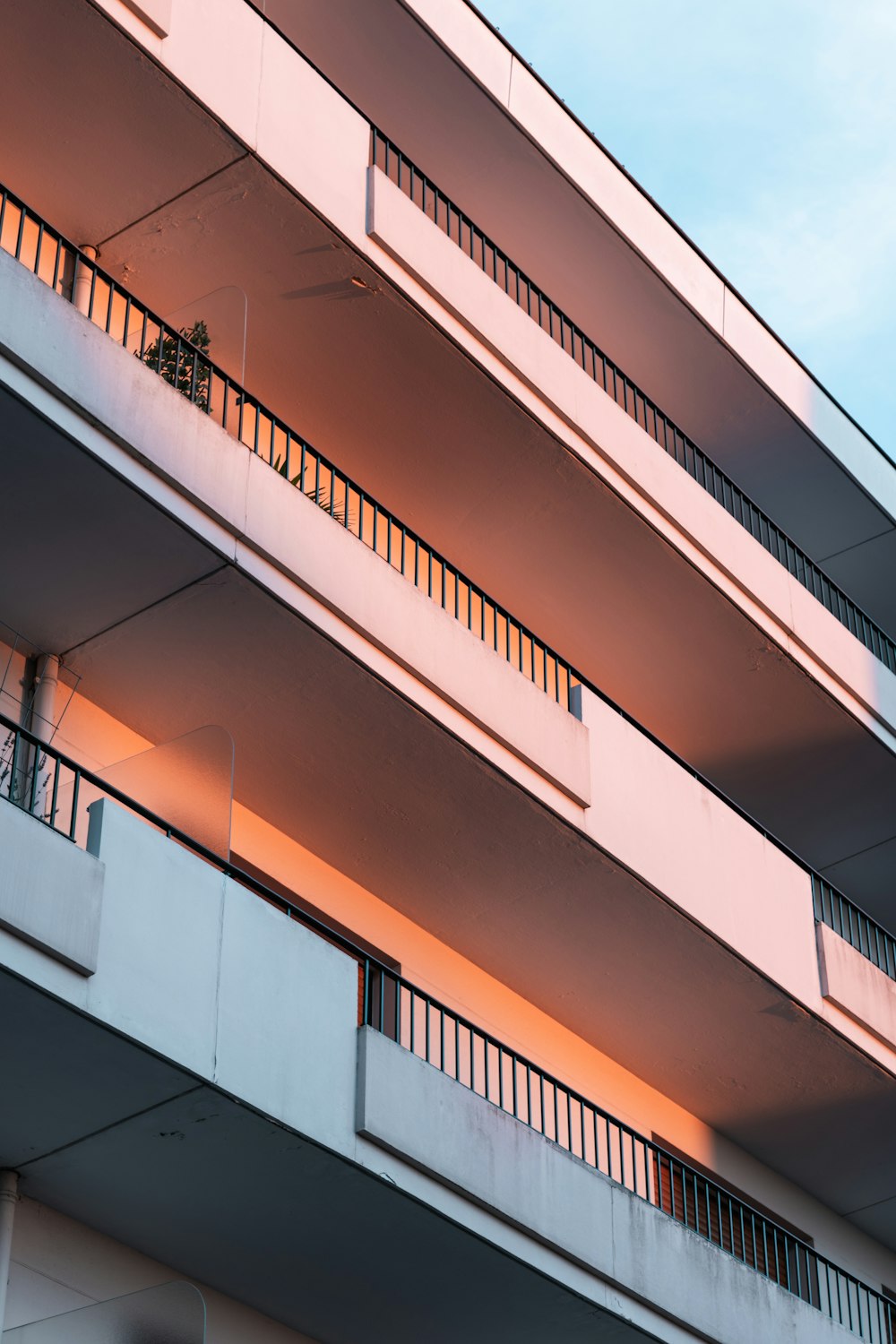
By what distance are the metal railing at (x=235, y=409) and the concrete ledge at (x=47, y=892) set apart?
371 cm

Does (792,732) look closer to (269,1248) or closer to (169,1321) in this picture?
(269,1248)

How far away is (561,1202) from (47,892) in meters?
4.90

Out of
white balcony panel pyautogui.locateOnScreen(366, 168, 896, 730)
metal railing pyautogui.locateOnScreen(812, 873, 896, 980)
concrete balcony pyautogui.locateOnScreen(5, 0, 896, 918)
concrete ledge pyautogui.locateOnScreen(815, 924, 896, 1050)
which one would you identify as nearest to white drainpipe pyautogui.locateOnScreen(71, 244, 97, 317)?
concrete balcony pyautogui.locateOnScreen(5, 0, 896, 918)

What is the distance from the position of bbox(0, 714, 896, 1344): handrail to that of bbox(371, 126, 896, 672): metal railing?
639 centimetres

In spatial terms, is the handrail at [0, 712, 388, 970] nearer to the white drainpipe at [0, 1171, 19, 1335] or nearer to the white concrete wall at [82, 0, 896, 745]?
the white drainpipe at [0, 1171, 19, 1335]

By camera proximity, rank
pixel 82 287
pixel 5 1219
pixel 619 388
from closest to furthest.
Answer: pixel 5 1219 → pixel 82 287 → pixel 619 388

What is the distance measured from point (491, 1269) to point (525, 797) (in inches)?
141

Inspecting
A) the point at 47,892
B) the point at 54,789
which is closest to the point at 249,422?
the point at 54,789

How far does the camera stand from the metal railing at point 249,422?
14.1m

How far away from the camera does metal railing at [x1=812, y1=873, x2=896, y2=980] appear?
2014 centimetres

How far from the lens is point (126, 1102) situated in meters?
11.4

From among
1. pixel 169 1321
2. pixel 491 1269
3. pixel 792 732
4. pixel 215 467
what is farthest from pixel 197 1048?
pixel 792 732

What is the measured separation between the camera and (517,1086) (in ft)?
52.5

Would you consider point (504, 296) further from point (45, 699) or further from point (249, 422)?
point (45, 699)
